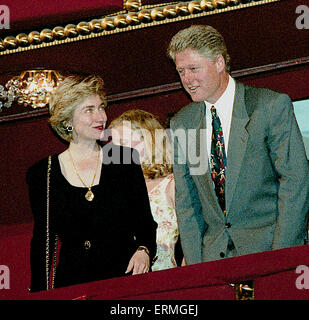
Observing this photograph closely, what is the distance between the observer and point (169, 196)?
2506 millimetres

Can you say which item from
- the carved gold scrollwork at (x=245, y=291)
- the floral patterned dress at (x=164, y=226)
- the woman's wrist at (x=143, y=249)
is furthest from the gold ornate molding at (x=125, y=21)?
the carved gold scrollwork at (x=245, y=291)

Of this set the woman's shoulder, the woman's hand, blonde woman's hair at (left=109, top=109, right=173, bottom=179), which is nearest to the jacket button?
the woman's hand

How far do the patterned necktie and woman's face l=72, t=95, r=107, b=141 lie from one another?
415 mm

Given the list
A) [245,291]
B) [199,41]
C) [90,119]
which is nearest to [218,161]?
[199,41]

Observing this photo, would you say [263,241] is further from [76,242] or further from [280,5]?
[280,5]

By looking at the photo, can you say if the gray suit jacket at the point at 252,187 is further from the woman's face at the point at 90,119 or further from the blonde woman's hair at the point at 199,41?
the woman's face at the point at 90,119

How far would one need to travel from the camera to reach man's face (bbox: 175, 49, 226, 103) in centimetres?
216

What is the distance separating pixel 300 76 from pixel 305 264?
133 cm

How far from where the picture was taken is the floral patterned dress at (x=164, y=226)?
2438 millimetres
